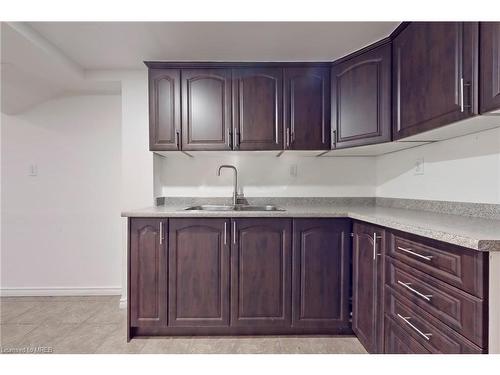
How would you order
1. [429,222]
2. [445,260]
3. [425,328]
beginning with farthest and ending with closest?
[429,222], [425,328], [445,260]

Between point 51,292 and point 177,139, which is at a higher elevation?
point 177,139

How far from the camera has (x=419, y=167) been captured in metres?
2.08

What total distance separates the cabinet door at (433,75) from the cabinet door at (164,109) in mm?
1566

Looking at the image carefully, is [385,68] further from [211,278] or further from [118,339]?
[118,339]

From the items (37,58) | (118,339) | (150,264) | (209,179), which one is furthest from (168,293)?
(37,58)

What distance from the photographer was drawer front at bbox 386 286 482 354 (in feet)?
3.35

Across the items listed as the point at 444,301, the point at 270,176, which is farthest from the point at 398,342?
the point at 270,176

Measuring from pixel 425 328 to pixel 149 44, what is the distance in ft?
7.63

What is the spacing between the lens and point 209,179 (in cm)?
267

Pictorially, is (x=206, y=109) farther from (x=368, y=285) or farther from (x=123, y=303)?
(x=123, y=303)

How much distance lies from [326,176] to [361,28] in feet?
4.10

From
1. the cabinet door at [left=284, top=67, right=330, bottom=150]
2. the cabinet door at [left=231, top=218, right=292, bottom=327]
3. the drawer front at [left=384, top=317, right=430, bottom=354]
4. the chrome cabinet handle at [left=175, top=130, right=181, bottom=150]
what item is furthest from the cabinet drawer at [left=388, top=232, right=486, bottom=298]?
the chrome cabinet handle at [left=175, top=130, right=181, bottom=150]

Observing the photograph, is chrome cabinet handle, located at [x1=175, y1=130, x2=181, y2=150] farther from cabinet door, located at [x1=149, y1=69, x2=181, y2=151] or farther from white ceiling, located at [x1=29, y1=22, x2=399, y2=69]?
white ceiling, located at [x1=29, y1=22, x2=399, y2=69]

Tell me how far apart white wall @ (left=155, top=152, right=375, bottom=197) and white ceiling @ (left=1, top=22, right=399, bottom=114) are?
878 mm
